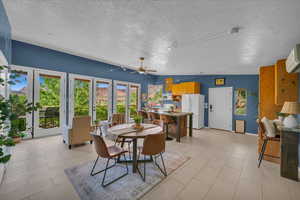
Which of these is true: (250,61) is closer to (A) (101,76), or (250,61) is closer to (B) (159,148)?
(B) (159,148)

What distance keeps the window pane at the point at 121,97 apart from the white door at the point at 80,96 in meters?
1.31

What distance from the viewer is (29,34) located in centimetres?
330

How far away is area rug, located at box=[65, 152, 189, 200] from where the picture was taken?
6.25 feet

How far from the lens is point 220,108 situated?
20.4 feet

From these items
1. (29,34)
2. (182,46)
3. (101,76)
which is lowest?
(101,76)

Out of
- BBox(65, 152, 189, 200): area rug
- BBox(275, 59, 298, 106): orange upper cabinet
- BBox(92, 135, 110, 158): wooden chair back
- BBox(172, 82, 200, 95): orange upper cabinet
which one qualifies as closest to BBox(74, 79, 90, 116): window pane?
BBox(65, 152, 189, 200): area rug

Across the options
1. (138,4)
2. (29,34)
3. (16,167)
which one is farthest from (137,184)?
(29,34)

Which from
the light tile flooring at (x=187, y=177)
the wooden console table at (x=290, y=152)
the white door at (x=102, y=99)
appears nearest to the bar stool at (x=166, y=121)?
the light tile flooring at (x=187, y=177)

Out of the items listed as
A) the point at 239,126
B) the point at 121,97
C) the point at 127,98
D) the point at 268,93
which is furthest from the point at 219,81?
the point at 121,97

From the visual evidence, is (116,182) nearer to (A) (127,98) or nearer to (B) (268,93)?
(B) (268,93)

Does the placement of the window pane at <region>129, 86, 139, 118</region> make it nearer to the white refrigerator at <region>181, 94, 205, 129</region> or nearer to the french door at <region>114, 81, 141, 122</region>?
the french door at <region>114, 81, 141, 122</region>

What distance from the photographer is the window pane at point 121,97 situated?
251 inches

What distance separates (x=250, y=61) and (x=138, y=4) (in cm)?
385

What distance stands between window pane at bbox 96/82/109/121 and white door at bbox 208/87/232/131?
15.7 ft
